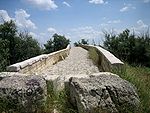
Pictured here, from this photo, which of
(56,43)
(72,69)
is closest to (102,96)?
(72,69)

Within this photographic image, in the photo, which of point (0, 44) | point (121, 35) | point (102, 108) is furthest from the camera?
point (121, 35)

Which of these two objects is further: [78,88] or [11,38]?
[11,38]

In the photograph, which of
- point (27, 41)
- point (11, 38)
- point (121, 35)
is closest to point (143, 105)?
point (11, 38)

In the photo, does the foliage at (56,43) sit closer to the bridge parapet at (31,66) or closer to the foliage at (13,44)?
the foliage at (13,44)

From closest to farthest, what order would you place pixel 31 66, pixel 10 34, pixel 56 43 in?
pixel 31 66 < pixel 10 34 < pixel 56 43

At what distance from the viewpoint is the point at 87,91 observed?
3869 mm

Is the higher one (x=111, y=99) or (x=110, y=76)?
(x=110, y=76)

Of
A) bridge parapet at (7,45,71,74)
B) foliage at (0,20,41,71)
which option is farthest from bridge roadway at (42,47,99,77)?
foliage at (0,20,41,71)

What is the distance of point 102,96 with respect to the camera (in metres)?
3.89

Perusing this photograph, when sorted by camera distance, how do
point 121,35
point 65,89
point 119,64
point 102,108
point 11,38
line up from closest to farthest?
point 102,108 < point 65,89 < point 119,64 < point 11,38 < point 121,35

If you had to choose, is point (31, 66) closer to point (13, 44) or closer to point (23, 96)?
point (23, 96)

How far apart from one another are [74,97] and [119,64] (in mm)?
2172

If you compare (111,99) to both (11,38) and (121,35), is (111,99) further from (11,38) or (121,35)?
(121,35)

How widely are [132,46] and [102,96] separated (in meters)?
18.7
